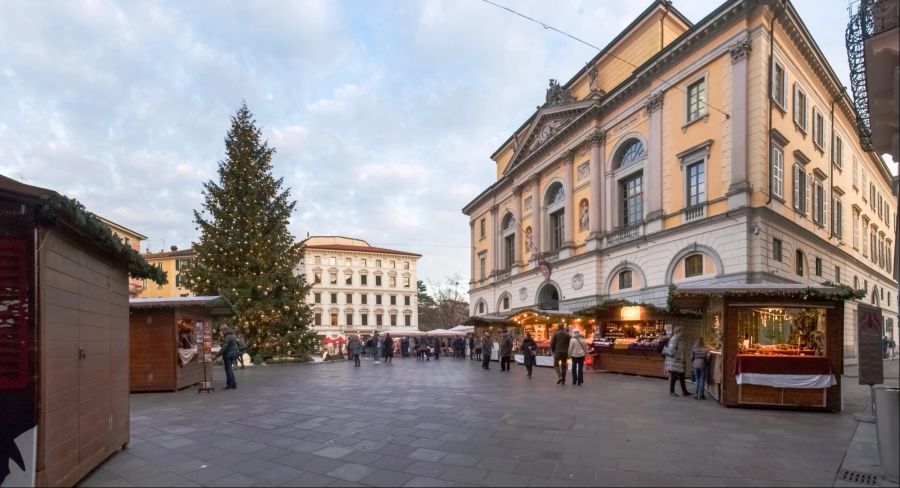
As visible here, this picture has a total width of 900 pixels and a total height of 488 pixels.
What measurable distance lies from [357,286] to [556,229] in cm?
4529

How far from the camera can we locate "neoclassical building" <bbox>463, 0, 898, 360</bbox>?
20.0 metres

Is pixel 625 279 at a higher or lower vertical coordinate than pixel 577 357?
higher

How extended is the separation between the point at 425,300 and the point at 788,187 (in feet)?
232

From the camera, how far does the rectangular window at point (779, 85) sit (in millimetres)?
20625

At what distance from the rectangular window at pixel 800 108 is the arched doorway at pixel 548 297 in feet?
54.2

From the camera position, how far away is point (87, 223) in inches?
187

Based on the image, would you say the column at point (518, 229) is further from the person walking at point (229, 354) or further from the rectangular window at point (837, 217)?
the person walking at point (229, 354)

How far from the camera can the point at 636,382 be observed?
15164 millimetres

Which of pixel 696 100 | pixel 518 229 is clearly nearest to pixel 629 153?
pixel 696 100

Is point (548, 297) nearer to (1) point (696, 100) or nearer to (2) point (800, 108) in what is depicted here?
(1) point (696, 100)

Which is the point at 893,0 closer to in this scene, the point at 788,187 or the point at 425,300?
the point at 788,187

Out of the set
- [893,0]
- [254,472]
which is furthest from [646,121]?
[254,472]

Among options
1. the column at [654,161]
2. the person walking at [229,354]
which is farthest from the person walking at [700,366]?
the column at [654,161]

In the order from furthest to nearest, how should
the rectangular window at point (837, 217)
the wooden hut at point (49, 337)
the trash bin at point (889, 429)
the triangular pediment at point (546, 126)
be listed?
the triangular pediment at point (546, 126), the rectangular window at point (837, 217), the trash bin at point (889, 429), the wooden hut at point (49, 337)
